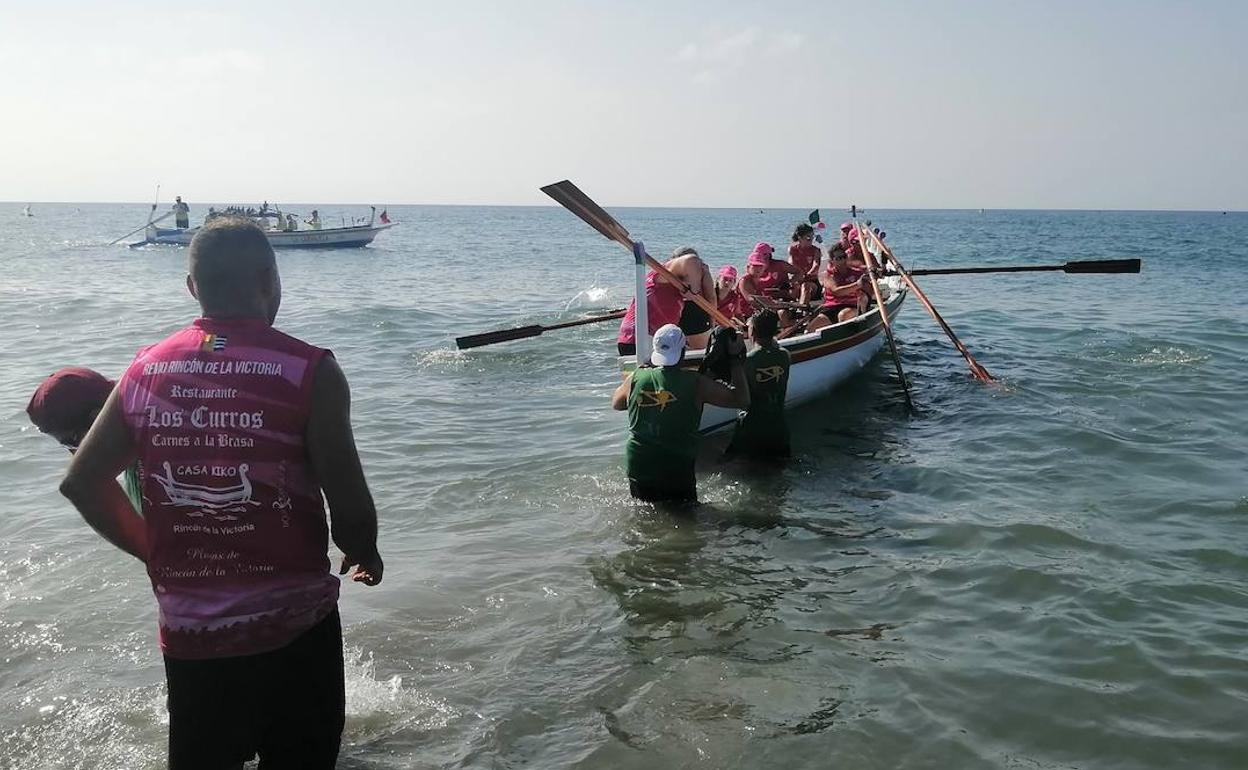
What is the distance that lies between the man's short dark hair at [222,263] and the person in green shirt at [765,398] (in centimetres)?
574

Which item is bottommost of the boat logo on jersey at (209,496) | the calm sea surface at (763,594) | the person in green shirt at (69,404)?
the calm sea surface at (763,594)

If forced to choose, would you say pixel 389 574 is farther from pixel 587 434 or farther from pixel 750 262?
pixel 750 262

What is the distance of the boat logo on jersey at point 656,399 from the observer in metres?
6.88

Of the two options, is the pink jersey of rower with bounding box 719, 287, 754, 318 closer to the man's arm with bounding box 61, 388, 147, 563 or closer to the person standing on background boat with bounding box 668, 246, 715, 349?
the person standing on background boat with bounding box 668, 246, 715, 349

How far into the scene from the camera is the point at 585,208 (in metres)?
8.75

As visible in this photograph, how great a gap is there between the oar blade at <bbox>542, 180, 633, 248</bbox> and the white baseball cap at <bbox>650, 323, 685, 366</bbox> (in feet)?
6.09

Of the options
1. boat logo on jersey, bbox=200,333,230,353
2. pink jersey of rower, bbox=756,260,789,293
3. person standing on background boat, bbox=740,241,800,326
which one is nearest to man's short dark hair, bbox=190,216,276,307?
boat logo on jersey, bbox=200,333,230,353

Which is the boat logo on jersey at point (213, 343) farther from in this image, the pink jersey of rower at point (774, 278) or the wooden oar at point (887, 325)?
the pink jersey of rower at point (774, 278)

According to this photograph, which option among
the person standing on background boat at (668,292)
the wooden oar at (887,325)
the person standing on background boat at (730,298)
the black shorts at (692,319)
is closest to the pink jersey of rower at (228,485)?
the person standing on background boat at (668,292)

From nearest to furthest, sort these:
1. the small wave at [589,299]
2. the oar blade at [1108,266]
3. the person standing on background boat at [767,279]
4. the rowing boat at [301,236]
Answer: the person standing on background boat at [767,279] < the oar blade at [1108,266] < the small wave at [589,299] < the rowing boat at [301,236]

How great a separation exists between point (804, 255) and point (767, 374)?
754cm

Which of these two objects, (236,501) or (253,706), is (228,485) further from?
(253,706)

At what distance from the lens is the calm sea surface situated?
4.50m

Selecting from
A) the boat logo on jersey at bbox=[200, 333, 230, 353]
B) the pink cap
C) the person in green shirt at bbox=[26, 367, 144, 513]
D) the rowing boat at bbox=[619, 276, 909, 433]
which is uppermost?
the boat logo on jersey at bbox=[200, 333, 230, 353]
